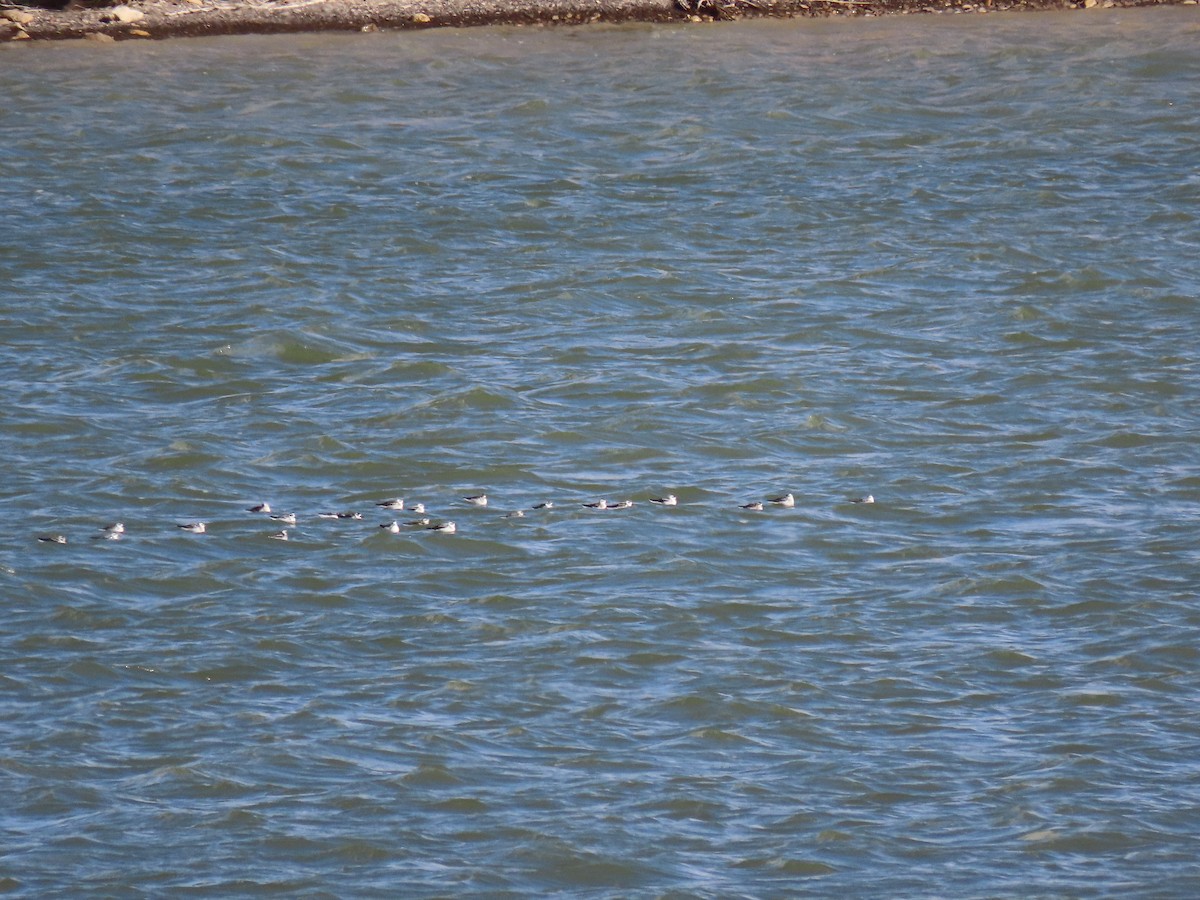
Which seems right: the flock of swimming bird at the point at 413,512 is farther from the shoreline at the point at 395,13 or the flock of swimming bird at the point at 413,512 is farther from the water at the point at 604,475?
the shoreline at the point at 395,13

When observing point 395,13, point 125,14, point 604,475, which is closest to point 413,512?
point 604,475

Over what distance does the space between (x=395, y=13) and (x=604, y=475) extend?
574 inches

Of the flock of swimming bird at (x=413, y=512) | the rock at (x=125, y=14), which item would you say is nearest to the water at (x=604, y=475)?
the flock of swimming bird at (x=413, y=512)

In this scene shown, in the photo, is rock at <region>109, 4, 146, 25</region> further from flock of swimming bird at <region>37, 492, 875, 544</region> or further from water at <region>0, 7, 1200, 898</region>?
flock of swimming bird at <region>37, 492, 875, 544</region>

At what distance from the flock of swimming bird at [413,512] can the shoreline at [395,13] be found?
1492 cm

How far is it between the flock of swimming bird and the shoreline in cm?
1492

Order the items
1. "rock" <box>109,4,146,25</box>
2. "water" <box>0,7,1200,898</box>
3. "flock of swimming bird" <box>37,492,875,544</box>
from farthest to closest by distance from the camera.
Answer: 1. "rock" <box>109,4,146,25</box>
2. "flock of swimming bird" <box>37,492,875,544</box>
3. "water" <box>0,7,1200,898</box>

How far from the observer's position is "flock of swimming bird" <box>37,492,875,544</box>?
37.4 feet

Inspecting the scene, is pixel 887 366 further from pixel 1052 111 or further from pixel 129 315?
pixel 1052 111

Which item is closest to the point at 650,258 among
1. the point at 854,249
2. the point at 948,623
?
the point at 854,249

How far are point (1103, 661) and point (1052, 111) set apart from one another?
1373 centimetres

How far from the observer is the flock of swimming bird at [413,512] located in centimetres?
1141

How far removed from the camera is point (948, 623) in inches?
402

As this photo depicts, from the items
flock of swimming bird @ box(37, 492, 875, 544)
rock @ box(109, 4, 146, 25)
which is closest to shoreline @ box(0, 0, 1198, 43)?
rock @ box(109, 4, 146, 25)
